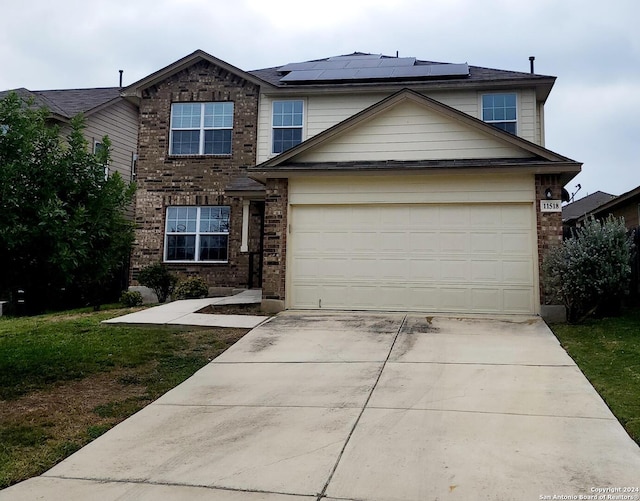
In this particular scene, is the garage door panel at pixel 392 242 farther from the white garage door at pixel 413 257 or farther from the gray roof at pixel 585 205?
the gray roof at pixel 585 205

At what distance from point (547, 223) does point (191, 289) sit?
9.21m

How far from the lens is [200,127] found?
54.6 feet

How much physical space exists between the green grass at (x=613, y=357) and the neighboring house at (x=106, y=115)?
1617 cm

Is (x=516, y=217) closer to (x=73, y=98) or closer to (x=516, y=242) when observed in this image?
(x=516, y=242)

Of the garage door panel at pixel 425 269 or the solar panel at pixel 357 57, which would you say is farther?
the solar panel at pixel 357 57

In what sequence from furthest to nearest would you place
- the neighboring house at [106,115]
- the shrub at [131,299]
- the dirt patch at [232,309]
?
1. the neighboring house at [106,115]
2. the shrub at [131,299]
3. the dirt patch at [232,309]

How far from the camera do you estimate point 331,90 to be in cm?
1526

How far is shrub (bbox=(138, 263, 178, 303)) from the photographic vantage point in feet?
50.0

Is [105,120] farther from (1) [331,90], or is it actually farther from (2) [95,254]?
(2) [95,254]

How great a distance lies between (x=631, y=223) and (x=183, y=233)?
48.5ft

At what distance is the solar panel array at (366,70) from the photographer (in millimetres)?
15484

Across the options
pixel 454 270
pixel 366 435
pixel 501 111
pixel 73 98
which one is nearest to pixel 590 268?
pixel 454 270

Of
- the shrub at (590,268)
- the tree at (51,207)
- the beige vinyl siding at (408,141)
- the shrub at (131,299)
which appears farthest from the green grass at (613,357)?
the shrub at (131,299)

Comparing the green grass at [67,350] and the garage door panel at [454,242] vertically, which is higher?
the garage door panel at [454,242]
